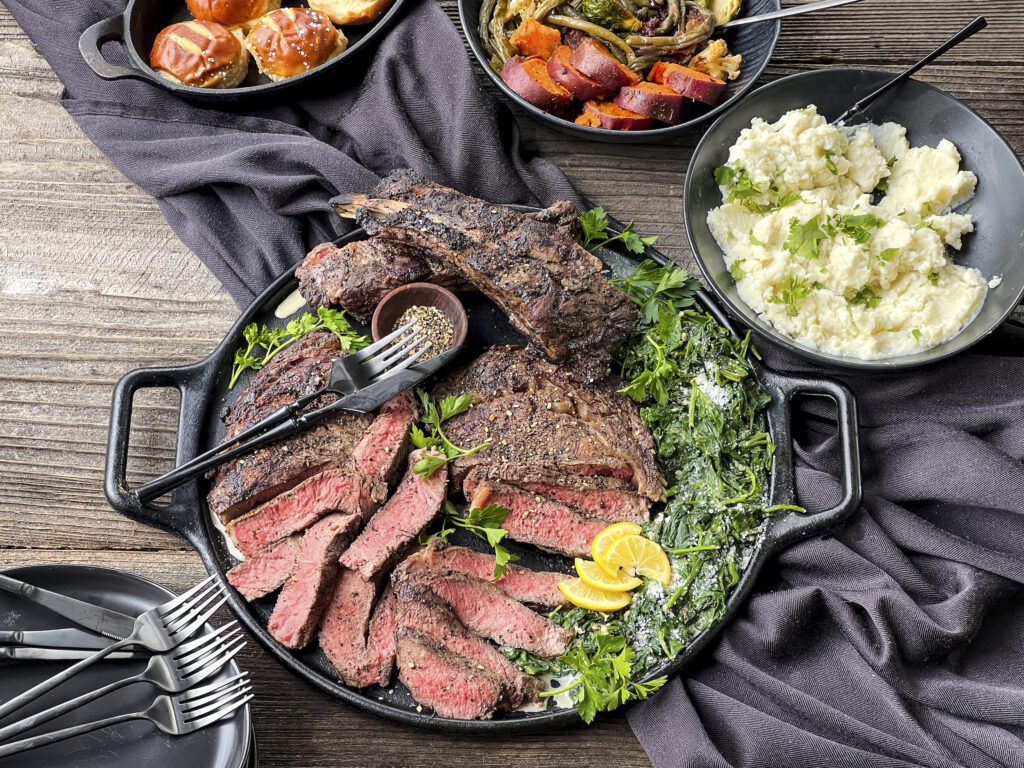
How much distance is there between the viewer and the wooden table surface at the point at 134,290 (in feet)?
10.7

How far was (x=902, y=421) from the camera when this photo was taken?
11.1 feet

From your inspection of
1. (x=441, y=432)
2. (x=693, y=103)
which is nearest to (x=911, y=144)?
(x=693, y=103)

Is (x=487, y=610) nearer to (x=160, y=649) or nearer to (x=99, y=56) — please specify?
(x=160, y=649)

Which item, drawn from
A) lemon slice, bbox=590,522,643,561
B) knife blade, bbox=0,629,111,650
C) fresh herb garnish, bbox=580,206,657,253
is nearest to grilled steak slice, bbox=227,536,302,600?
knife blade, bbox=0,629,111,650

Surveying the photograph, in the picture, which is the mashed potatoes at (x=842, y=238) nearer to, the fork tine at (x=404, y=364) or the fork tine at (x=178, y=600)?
the fork tine at (x=404, y=364)

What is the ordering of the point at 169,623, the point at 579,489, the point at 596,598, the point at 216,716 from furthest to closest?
the point at 579,489 < the point at 596,598 < the point at 169,623 < the point at 216,716

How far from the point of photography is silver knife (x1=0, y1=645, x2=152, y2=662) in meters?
2.81

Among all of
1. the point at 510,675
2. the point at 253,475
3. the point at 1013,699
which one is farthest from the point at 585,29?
the point at 1013,699

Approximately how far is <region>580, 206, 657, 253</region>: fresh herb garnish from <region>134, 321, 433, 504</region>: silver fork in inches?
33.9

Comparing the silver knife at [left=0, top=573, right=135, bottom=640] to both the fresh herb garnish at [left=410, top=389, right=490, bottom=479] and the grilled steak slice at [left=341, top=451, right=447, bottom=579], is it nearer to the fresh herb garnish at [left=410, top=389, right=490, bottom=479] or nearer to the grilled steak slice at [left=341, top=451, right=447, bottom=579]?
the grilled steak slice at [left=341, top=451, right=447, bottom=579]

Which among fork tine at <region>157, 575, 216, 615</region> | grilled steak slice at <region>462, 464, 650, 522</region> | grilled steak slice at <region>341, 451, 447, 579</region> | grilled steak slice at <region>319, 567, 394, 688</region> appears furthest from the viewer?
grilled steak slice at <region>462, 464, 650, 522</region>

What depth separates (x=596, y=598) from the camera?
3.10 meters

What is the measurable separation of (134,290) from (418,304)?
1427 mm

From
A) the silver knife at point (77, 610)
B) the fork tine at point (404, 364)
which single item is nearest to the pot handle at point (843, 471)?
the fork tine at point (404, 364)
